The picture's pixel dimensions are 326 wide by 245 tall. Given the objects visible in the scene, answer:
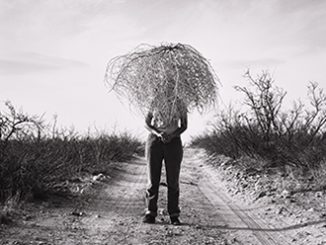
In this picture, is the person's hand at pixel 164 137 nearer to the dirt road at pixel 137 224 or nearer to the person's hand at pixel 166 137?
the person's hand at pixel 166 137

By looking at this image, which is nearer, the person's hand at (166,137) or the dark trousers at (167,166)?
the person's hand at (166,137)

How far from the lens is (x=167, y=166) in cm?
550

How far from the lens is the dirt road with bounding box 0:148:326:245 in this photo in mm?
4650

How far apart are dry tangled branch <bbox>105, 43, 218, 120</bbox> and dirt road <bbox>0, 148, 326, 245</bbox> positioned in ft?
4.70

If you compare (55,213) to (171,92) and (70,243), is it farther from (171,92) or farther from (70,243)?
(171,92)

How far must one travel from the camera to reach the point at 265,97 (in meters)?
10.2

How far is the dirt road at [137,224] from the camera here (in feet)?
15.3

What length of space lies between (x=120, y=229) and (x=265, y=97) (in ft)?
20.4

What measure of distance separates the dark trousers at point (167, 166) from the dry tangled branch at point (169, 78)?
381 millimetres

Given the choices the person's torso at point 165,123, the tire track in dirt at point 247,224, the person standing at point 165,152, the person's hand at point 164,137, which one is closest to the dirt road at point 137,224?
the tire track in dirt at point 247,224

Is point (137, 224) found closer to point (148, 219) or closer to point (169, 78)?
point (148, 219)

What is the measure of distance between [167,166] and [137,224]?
821 mm

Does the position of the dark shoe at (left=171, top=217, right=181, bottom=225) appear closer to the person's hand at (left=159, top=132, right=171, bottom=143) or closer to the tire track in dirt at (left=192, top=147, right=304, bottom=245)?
the tire track in dirt at (left=192, top=147, right=304, bottom=245)

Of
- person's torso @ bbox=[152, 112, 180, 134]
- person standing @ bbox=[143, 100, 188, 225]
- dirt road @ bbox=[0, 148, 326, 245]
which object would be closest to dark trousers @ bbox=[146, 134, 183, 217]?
person standing @ bbox=[143, 100, 188, 225]
